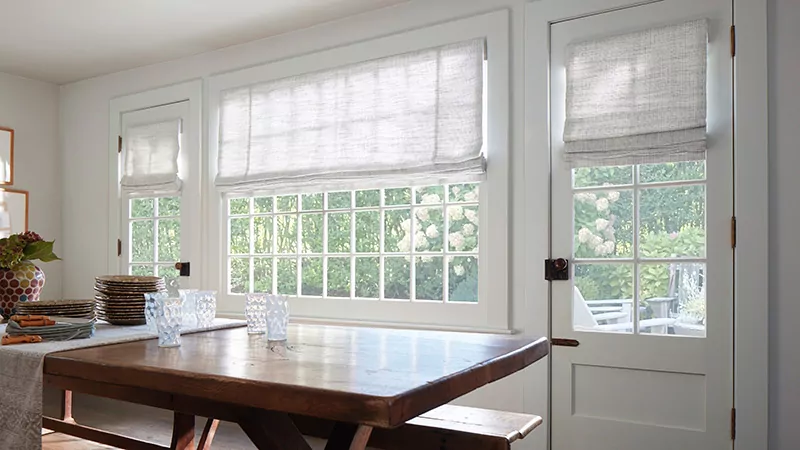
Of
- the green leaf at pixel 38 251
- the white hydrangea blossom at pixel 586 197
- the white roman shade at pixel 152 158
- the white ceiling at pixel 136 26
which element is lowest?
the green leaf at pixel 38 251

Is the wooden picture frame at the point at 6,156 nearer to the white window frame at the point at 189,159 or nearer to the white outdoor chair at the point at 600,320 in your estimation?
the white window frame at the point at 189,159

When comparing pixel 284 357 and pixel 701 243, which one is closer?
pixel 284 357

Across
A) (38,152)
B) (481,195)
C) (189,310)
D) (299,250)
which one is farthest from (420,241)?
(38,152)

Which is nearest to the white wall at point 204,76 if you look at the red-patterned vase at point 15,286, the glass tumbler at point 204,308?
the glass tumbler at point 204,308

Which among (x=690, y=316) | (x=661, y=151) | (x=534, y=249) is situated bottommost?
(x=690, y=316)

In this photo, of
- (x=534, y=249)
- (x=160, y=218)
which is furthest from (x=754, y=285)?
(x=160, y=218)

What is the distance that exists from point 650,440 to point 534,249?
97 cm

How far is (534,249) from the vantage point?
3.24 m

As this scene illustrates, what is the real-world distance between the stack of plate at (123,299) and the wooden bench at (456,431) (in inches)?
32.2

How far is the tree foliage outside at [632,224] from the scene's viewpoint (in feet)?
9.45

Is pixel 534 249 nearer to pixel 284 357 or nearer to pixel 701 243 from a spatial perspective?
pixel 701 243

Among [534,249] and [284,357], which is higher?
[534,249]

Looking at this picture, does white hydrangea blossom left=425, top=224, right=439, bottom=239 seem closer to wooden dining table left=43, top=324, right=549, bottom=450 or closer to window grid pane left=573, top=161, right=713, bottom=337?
window grid pane left=573, top=161, right=713, bottom=337

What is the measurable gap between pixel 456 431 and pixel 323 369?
79 centimetres
